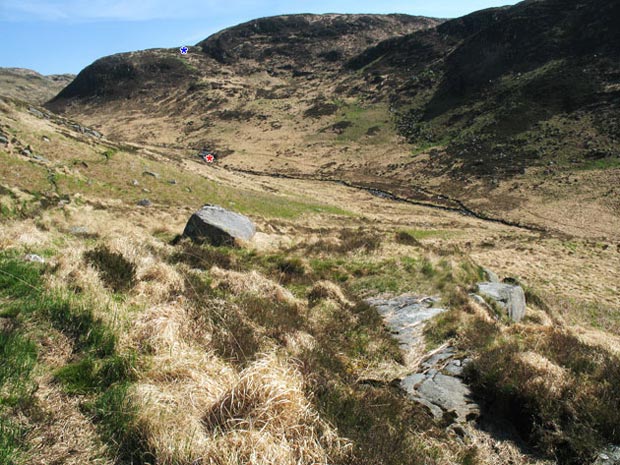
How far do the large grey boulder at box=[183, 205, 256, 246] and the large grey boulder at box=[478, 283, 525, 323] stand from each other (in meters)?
8.79

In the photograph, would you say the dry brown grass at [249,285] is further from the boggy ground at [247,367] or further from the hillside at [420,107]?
the hillside at [420,107]

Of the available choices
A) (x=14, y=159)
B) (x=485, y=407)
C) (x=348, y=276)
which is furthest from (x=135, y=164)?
(x=485, y=407)

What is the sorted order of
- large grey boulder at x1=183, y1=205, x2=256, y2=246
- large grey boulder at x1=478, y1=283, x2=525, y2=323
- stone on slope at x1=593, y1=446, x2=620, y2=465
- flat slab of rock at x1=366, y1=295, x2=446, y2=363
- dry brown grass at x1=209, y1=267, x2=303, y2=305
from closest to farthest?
1. stone on slope at x1=593, y1=446, x2=620, y2=465
2. flat slab of rock at x1=366, y1=295, x2=446, y2=363
3. dry brown grass at x1=209, y1=267, x2=303, y2=305
4. large grey boulder at x1=478, y1=283, x2=525, y2=323
5. large grey boulder at x1=183, y1=205, x2=256, y2=246

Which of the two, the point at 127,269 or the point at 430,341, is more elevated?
the point at 127,269

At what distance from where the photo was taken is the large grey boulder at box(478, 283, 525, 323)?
34.9 ft

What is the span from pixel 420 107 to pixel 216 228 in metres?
88.5

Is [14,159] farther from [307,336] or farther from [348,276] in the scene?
[307,336]

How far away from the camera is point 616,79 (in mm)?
63781

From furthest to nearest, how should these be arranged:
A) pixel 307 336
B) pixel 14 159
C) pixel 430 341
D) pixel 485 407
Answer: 1. pixel 14 159
2. pixel 430 341
3. pixel 307 336
4. pixel 485 407

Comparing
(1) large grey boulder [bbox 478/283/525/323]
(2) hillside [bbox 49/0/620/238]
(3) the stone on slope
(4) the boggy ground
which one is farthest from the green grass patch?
(2) hillside [bbox 49/0/620/238]

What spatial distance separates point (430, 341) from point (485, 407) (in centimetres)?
206

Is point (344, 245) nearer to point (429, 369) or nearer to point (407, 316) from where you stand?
point (407, 316)

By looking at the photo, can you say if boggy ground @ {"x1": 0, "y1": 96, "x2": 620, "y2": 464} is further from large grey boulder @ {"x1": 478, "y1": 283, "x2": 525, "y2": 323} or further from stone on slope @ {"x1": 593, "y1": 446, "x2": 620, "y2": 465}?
large grey boulder @ {"x1": 478, "y1": 283, "x2": 525, "y2": 323}

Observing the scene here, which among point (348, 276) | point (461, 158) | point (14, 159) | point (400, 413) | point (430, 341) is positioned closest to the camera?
point (400, 413)
